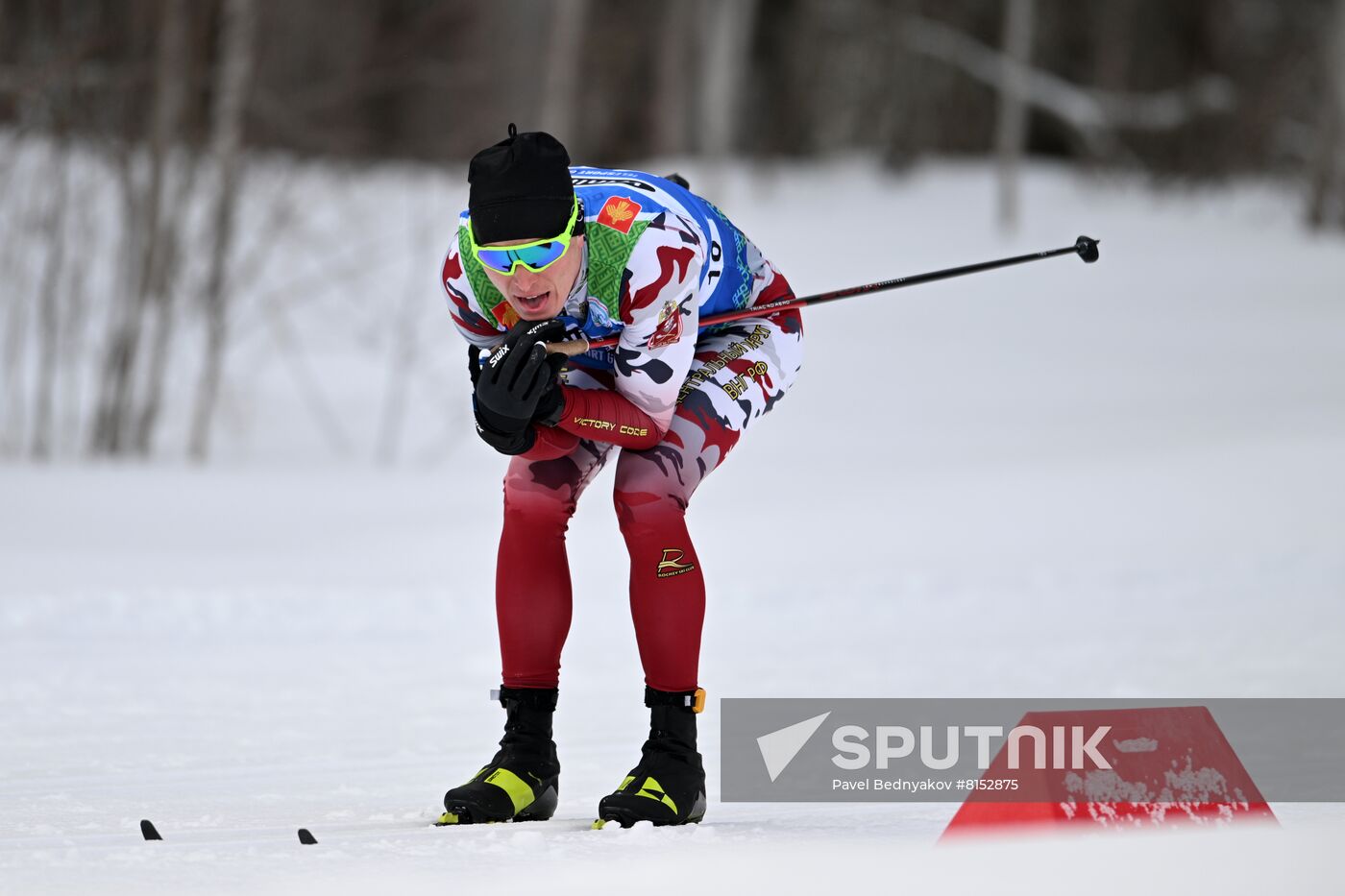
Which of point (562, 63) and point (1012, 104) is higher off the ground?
point (562, 63)

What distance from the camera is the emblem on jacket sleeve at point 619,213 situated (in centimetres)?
280

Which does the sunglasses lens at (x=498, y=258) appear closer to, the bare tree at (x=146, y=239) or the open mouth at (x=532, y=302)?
the open mouth at (x=532, y=302)

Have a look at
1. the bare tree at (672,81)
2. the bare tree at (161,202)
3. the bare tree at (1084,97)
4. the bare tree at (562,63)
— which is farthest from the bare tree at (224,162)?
the bare tree at (1084,97)

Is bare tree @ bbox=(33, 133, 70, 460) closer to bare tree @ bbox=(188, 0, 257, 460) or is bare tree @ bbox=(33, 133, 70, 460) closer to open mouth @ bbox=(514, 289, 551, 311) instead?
bare tree @ bbox=(188, 0, 257, 460)

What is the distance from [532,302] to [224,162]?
749 cm

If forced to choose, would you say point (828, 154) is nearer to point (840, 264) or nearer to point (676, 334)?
point (840, 264)

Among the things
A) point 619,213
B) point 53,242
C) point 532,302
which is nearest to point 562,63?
point 53,242

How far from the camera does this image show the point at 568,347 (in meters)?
2.79

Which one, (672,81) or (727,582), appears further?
(672,81)

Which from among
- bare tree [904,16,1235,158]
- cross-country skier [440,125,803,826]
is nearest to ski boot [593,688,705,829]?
cross-country skier [440,125,803,826]

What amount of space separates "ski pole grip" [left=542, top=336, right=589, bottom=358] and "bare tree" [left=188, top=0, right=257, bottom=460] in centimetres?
729

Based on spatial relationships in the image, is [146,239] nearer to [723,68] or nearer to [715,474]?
[715,474]

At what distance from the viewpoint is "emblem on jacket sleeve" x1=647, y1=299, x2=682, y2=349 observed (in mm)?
2744

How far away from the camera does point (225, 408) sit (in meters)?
11.4
